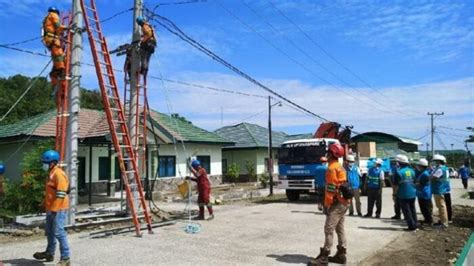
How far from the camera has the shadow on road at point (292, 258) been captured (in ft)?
29.1

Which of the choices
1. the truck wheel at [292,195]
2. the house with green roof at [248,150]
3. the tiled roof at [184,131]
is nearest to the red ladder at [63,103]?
the truck wheel at [292,195]

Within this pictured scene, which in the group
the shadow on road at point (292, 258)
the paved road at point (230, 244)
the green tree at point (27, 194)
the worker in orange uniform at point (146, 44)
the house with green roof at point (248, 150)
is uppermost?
the worker in orange uniform at point (146, 44)

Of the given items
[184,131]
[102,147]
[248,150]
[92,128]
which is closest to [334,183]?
[92,128]

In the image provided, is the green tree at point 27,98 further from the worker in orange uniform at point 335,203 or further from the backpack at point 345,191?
the backpack at point 345,191

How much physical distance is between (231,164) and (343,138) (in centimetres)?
1777

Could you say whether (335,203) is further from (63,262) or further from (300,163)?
(300,163)

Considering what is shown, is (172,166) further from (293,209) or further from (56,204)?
(56,204)

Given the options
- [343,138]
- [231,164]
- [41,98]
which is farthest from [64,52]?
[41,98]

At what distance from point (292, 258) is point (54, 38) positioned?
25.5 feet

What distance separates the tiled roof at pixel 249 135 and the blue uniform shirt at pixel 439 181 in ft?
87.0

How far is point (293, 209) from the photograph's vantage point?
18188mm

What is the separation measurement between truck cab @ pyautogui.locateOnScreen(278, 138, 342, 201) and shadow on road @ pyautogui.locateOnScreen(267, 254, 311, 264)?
11.2 metres

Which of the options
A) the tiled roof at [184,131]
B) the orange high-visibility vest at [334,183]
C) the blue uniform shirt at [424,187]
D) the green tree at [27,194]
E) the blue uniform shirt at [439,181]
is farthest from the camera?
the tiled roof at [184,131]

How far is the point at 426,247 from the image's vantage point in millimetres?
10648
